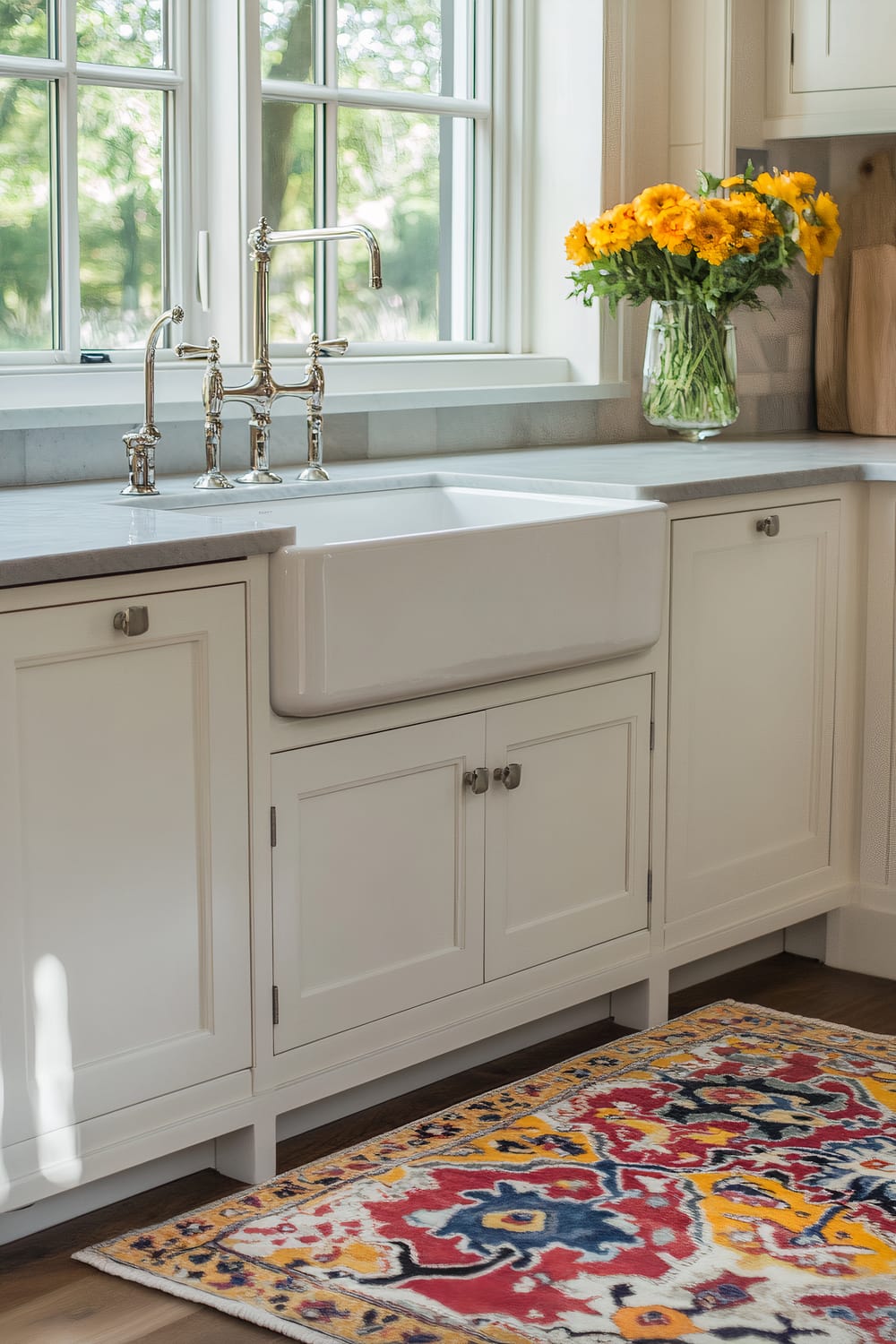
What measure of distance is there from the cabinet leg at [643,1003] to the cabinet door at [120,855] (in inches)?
35.8

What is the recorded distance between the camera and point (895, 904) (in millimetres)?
3254

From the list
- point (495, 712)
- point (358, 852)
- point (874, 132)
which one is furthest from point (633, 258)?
point (358, 852)

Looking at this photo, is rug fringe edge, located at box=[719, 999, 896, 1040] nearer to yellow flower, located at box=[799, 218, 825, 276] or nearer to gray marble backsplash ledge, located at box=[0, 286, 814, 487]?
gray marble backsplash ledge, located at box=[0, 286, 814, 487]

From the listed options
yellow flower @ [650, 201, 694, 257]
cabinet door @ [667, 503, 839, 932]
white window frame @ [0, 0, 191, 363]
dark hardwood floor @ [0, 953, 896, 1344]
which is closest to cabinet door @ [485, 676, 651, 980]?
cabinet door @ [667, 503, 839, 932]

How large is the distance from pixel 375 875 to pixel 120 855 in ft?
1.47

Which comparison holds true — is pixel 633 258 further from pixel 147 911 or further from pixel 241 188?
pixel 147 911

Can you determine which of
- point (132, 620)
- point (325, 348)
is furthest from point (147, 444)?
point (132, 620)

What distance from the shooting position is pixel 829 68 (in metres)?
3.65

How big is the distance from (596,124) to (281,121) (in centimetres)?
72

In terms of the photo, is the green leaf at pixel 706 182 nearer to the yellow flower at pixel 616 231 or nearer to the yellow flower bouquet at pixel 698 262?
the yellow flower bouquet at pixel 698 262

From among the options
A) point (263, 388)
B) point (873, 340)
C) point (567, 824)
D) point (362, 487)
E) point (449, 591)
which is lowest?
point (567, 824)

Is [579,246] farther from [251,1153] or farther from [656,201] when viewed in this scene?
[251,1153]

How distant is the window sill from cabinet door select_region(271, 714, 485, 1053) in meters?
0.82

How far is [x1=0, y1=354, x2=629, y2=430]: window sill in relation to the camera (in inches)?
110
